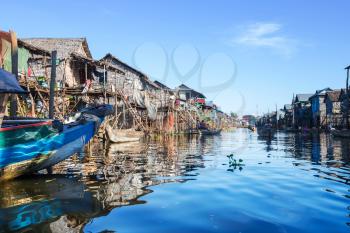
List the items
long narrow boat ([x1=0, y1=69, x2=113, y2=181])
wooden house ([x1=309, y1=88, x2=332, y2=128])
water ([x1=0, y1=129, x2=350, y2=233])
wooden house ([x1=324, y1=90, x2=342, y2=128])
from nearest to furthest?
water ([x1=0, y1=129, x2=350, y2=233]) → long narrow boat ([x1=0, y1=69, x2=113, y2=181]) → wooden house ([x1=324, y1=90, x2=342, y2=128]) → wooden house ([x1=309, y1=88, x2=332, y2=128])

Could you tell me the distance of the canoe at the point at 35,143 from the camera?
8.23 m

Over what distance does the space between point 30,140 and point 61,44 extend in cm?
2093

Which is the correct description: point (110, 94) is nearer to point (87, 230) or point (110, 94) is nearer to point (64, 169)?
point (64, 169)

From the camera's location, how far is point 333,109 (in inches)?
2026

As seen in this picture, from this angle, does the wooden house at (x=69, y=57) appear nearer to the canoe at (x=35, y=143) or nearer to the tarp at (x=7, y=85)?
the canoe at (x=35, y=143)

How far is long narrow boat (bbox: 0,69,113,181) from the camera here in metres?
8.01

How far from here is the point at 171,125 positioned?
3928cm

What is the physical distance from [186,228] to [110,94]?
846 inches

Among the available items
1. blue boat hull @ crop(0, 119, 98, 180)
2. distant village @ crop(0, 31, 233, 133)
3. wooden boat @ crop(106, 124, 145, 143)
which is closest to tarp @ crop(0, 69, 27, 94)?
blue boat hull @ crop(0, 119, 98, 180)

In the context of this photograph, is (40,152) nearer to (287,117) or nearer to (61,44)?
(61,44)

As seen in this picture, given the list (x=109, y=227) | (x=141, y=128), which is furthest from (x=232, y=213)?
(x=141, y=128)

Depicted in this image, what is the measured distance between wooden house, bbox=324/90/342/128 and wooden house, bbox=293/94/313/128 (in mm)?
10225

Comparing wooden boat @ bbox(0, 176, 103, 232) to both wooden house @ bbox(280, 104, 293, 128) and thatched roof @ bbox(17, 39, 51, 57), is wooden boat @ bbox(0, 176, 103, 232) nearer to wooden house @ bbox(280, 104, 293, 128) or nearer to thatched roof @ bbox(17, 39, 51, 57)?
thatched roof @ bbox(17, 39, 51, 57)

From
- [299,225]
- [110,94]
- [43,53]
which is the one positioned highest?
[43,53]
